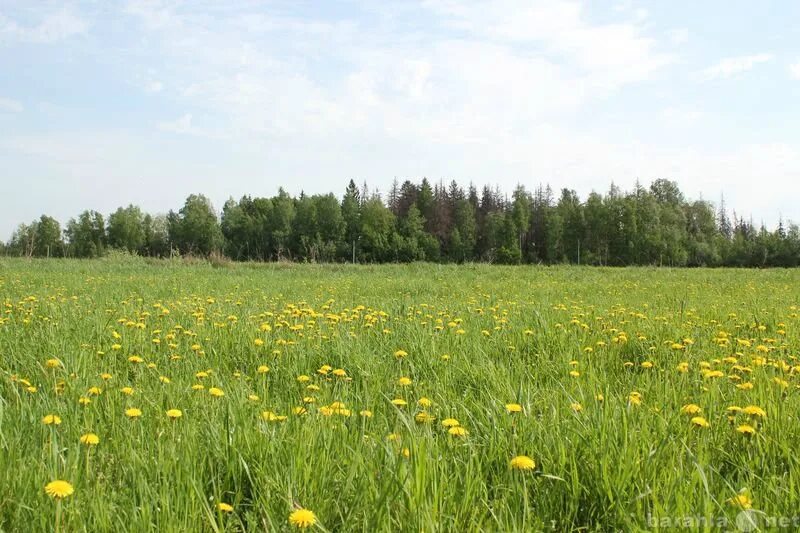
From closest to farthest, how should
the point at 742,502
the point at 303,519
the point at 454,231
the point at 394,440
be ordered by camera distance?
the point at 303,519
the point at 742,502
the point at 394,440
the point at 454,231

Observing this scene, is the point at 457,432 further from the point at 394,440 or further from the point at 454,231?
the point at 454,231

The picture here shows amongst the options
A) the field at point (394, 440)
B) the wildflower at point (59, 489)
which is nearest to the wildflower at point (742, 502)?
the field at point (394, 440)

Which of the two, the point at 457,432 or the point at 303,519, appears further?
the point at 457,432

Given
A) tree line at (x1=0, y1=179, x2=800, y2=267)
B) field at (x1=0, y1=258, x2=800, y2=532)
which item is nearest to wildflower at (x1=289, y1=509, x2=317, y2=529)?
field at (x1=0, y1=258, x2=800, y2=532)

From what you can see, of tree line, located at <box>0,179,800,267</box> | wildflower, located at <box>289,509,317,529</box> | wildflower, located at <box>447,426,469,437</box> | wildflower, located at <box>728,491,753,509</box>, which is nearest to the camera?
wildflower, located at <box>289,509,317,529</box>

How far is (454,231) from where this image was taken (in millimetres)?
69438

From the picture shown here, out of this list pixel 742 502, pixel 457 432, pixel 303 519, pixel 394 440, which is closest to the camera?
pixel 303 519

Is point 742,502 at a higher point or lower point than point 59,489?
lower

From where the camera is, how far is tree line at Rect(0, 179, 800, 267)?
212 feet

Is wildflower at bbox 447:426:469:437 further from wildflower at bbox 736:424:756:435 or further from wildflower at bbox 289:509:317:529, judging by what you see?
wildflower at bbox 736:424:756:435

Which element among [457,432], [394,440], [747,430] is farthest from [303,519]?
[747,430]

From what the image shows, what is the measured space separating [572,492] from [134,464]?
1.56 metres

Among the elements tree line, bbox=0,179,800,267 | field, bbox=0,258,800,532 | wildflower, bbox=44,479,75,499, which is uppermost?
tree line, bbox=0,179,800,267

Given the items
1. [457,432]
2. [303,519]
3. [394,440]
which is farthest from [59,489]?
[457,432]
